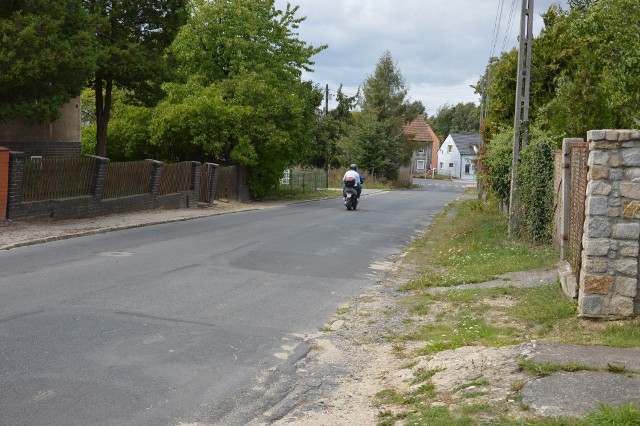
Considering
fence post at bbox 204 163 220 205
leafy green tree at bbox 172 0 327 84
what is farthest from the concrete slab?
leafy green tree at bbox 172 0 327 84

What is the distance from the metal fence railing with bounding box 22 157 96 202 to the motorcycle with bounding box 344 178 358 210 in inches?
453

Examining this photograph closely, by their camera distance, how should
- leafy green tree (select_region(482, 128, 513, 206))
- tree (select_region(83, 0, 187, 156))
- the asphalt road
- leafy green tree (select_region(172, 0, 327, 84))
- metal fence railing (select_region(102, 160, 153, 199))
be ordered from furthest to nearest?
leafy green tree (select_region(172, 0, 327, 84)) → tree (select_region(83, 0, 187, 156)) → metal fence railing (select_region(102, 160, 153, 199)) → leafy green tree (select_region(482, 128, 513, 206)) → the asphalt road

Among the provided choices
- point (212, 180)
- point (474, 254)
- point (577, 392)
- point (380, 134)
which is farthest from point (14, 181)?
point (380, 134)

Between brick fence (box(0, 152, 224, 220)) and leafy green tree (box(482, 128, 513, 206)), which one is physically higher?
leafy green tree (box(482, 128, 513, 206))

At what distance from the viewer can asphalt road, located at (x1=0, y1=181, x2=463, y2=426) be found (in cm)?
586

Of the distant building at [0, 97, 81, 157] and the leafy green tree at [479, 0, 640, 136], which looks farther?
the distant building at [0, 97, 81, 157]

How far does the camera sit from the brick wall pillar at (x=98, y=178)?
73.3 feet

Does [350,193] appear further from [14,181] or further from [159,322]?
[159,322]

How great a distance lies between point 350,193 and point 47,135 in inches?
486

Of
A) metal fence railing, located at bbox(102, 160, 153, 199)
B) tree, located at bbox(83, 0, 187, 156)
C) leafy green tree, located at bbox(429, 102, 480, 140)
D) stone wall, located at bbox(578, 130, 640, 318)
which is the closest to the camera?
stone wall, located at bbox(578, 130, 640, 318)

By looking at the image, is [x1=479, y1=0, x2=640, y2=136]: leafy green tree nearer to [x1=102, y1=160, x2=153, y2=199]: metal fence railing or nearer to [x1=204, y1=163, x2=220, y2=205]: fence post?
[x1=102, y1=160, x2=153, y2=199]: metal fence railing

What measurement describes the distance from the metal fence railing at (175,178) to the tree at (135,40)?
2650 millimetres

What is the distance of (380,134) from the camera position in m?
69.9

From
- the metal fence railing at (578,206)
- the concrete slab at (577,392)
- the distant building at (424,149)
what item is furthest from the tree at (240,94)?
the distant building at (424,149)
